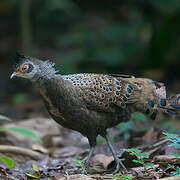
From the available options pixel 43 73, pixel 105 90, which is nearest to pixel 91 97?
pixel 105 90

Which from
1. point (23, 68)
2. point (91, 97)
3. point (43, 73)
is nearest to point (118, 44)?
point (91, 97)

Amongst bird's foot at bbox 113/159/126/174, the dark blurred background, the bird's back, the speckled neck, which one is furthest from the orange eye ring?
the dark blurred background

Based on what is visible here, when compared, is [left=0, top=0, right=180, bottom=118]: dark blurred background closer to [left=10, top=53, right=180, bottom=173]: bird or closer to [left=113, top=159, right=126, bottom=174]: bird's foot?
[left=10, top=53, right=180, bottom=173]: bird

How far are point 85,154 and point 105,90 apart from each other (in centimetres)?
163

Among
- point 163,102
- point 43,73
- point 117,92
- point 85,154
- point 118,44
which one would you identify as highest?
point 118,44

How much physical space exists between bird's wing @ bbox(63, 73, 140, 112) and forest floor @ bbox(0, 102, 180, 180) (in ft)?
2.62

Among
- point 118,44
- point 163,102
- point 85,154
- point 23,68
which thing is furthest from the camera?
point 118,44

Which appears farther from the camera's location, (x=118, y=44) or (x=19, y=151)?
(x=118, y=44)

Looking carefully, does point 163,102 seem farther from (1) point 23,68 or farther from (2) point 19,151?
(2) point 19,151

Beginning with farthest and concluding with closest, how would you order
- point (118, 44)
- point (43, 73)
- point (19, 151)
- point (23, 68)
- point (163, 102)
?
1. point (118, 44)
2. point (19, 151)
3. point (163, 102)
4. point (43, 73)
5. point (23, 68)

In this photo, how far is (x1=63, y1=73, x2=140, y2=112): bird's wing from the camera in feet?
17.0

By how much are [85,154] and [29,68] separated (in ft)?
7.35

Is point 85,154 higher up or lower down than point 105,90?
lower down

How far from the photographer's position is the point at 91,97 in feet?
17.0
